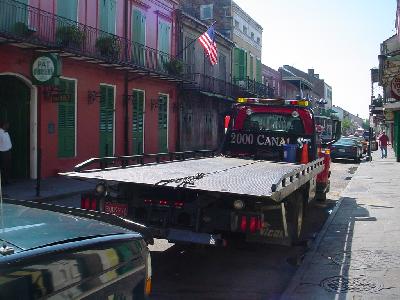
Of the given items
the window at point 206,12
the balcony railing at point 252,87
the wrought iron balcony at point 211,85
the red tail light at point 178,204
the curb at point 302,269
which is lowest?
the curb at point 302,269

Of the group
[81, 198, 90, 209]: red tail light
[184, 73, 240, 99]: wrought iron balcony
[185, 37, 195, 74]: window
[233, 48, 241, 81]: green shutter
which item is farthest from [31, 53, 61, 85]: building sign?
[233, 48, 241, 81]: green shutter

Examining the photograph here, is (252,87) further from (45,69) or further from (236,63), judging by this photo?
(45,69)

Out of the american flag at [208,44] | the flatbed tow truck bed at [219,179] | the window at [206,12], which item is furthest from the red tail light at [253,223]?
the window at [206,12]

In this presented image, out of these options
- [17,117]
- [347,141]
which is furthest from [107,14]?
[347,141]

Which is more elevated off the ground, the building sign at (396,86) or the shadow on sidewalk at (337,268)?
the building sign at (396,86)

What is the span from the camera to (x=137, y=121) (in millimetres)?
20469

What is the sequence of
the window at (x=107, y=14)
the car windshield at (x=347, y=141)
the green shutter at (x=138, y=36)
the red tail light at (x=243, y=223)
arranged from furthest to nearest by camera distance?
the car windshield at (x=347, y=141) → the green shutter at (x=138, y=36) → the window at (x=107, y=14) → the red tail light at (x=243, y=223)

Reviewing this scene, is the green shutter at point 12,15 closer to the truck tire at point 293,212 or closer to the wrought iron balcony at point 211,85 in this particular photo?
the truck tire at point 293,212

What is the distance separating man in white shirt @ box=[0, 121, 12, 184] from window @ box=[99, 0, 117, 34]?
6322 mm

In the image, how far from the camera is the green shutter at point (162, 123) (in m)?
22.5

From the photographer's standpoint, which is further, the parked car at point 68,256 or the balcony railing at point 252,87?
the balcony railing at point 252,87

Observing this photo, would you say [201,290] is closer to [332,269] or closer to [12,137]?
[332,269]

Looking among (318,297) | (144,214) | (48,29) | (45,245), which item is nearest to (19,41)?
(48,29)

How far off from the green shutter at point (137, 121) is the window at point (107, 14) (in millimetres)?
2827
